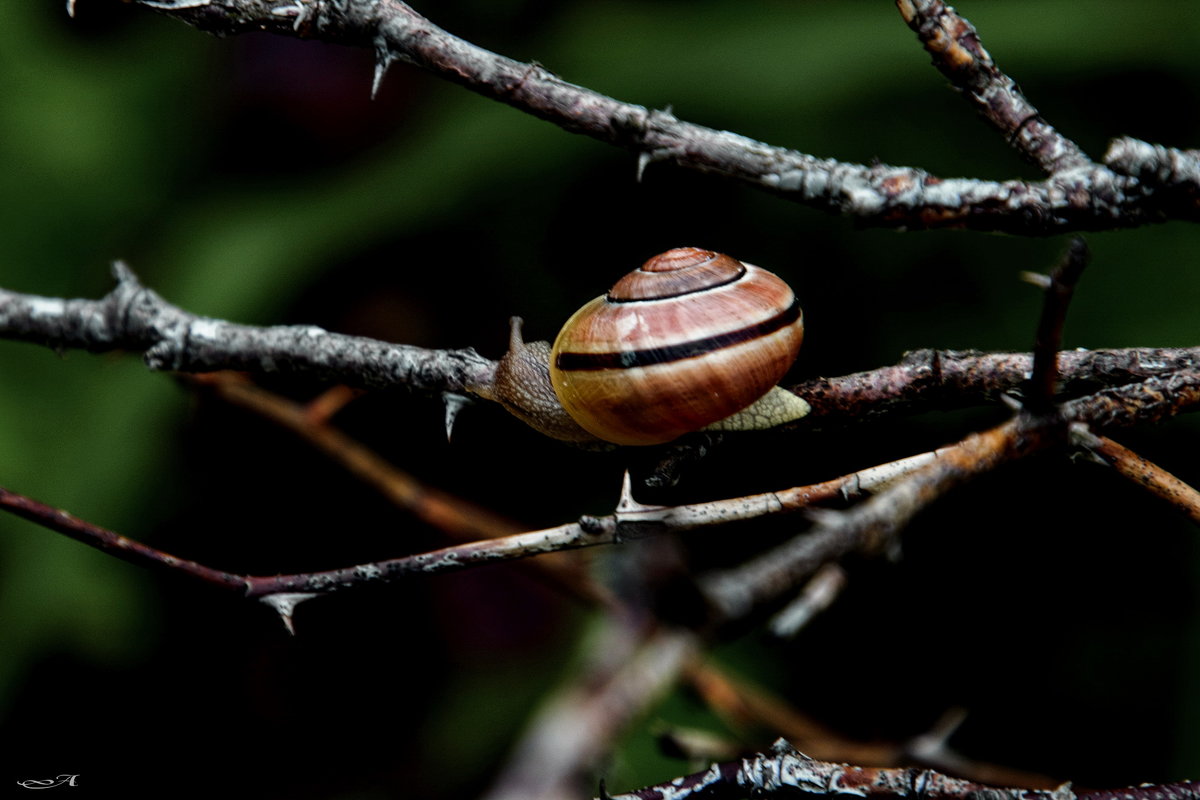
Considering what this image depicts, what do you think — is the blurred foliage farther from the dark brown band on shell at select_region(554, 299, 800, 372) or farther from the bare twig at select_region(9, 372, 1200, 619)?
the bare twig at select_region(9, 372, 1200, 619)

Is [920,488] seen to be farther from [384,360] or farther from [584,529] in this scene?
[384,360]

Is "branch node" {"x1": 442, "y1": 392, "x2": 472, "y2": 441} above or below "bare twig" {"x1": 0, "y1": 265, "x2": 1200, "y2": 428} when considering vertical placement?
below

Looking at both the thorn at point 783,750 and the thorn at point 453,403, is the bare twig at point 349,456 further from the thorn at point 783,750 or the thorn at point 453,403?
the thorn at point 783,750

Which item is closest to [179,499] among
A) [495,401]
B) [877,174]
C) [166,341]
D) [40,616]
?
[40,616]

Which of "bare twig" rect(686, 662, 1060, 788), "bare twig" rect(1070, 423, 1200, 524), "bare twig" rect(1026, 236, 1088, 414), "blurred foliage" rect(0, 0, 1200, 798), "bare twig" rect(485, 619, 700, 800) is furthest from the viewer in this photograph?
"blurred foliage" rect(0, 0, 1200, 798)

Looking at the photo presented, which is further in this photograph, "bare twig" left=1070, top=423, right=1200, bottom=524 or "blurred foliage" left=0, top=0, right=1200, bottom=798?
"blurred foliage" left=0, top=0, right=1200, bottom=798

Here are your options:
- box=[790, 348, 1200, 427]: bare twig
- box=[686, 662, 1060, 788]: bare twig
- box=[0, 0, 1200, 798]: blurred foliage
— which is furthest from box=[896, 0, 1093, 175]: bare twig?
box=[0, 0, 1200, 798]: blurred foliage

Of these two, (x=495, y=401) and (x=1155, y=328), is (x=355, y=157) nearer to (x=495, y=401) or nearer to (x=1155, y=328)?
(x=495, y=401)

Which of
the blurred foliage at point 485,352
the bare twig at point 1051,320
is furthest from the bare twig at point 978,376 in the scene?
the blurred foliage at point 485,352
